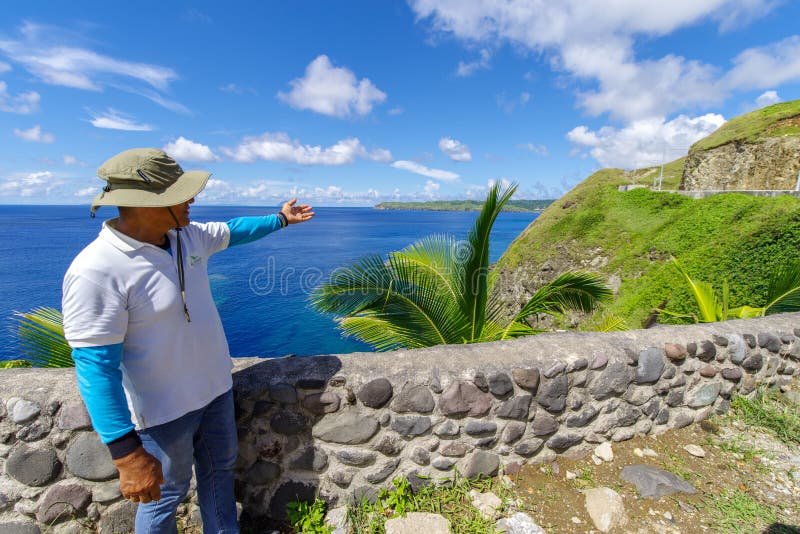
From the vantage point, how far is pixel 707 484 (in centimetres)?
271

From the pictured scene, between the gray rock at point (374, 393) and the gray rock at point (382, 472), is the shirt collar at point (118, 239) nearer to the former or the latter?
the gray rock at point (374, 393)

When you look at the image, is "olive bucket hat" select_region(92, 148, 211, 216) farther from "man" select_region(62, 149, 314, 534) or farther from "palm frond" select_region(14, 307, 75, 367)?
"palm frond" select_region(14, 307, 75, 367)

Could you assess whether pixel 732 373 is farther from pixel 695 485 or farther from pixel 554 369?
pixel 554 369

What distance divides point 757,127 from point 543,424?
85.0 feet

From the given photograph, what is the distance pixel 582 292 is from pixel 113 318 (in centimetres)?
441

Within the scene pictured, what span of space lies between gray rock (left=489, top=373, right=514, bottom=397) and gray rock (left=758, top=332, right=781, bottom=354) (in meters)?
2.87

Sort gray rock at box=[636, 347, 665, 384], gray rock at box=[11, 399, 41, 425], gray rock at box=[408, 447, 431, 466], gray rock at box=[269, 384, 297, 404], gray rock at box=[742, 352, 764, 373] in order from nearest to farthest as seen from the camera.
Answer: gray rock at box=[11, 399, 41, 425] → gray rock at box=[269, 384, 297, 404] → gray rock at box=[408, 447, 431, 466] → gray rock at box=[636, 347, 665, 384] → gray rock at box=[742, 352, 764, 373]

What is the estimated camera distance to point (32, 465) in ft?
6.43

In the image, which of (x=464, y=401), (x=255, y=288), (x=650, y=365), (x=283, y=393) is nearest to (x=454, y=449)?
(x=464, y=401)

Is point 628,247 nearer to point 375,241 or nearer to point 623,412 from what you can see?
point 623,412

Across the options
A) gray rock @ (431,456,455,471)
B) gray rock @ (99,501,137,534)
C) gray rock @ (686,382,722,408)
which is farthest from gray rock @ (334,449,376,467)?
gray rock @ (686,382,722,408)

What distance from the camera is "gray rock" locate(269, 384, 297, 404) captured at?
2260 millimetres

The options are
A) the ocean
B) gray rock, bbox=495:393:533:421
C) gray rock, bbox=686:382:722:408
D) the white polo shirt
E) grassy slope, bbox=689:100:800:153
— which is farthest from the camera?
the ocean

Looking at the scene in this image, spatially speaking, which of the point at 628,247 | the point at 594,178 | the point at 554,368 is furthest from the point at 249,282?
the point at 554,368
